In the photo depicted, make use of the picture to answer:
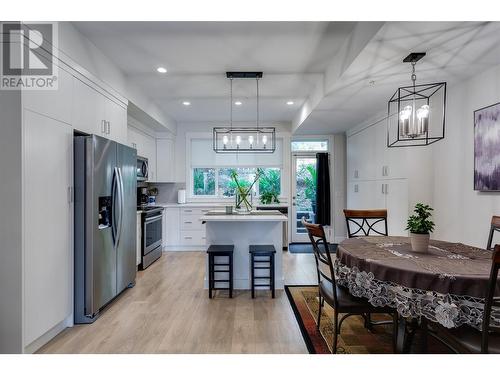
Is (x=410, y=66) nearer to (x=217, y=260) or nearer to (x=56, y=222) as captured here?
(x=217, y=260)

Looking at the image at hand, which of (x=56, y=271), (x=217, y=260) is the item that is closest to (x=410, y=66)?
(x=217, y=260)

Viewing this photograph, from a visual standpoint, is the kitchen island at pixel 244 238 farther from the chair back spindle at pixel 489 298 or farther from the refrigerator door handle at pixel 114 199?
the chair back spindle at pixel 489 298

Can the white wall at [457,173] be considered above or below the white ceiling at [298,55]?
below

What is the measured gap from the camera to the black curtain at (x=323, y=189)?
6.48 metres

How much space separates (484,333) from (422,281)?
0.34 m

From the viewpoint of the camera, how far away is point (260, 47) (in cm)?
301

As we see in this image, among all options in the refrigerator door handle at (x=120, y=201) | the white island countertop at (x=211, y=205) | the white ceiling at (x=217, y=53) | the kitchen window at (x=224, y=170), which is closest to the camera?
the white ceiling at (x=217, y=53)

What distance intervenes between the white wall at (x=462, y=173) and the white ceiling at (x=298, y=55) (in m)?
0.24

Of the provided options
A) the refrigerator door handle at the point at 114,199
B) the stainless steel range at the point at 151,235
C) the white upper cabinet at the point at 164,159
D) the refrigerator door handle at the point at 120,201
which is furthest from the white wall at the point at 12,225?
the white upper cabinet at the point at 164,159

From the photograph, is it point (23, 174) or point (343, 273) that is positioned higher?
point (23, 174)

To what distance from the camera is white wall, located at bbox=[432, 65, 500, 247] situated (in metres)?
2.89

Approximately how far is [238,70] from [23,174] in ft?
8.26

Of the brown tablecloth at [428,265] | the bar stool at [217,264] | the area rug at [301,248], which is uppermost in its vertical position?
the brown tablecloth at [428,265]
